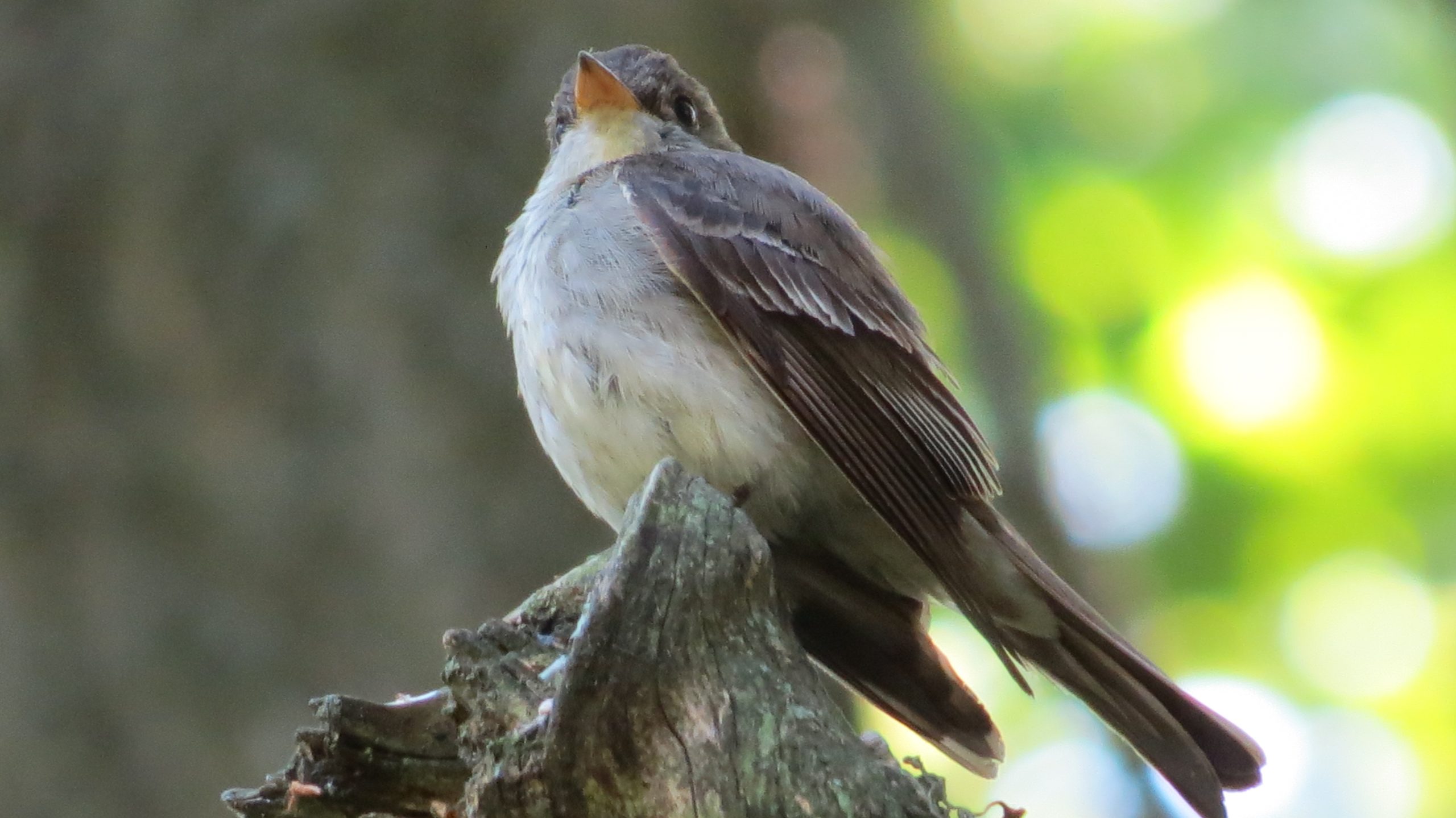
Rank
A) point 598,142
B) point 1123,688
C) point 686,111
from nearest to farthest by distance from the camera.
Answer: point 1123,688 → point 598,142 → point 686,111

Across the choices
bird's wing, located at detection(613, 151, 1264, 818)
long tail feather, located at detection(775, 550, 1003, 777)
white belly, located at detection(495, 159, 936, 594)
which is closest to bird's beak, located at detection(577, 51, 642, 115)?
bird's wing, located at detection(613, 151, 1264, 818)

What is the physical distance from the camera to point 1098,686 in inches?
154

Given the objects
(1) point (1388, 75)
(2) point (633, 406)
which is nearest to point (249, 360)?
(2) point (633, 406)

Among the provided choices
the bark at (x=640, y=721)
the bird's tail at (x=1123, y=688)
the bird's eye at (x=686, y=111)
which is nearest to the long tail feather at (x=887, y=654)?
the bird's tail at (x=1123, y=688)

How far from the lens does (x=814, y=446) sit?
159 inches

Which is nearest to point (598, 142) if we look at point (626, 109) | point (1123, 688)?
point (626, 109)

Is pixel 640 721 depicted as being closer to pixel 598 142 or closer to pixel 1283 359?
pixel 598 142

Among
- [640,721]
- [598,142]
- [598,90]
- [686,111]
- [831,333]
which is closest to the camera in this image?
[640,721]

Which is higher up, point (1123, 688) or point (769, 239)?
point (769, 239)

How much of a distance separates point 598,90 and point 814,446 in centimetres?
156

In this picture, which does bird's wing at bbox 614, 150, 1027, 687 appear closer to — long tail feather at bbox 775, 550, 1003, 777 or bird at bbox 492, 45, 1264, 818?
bird at bbox 492, 45, 1264, 818

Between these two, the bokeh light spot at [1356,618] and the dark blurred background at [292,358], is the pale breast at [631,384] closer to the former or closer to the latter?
the dark blurred background at [292,358]

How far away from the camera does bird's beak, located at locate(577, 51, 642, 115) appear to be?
4855mm

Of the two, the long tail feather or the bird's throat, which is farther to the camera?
the bird's throat
